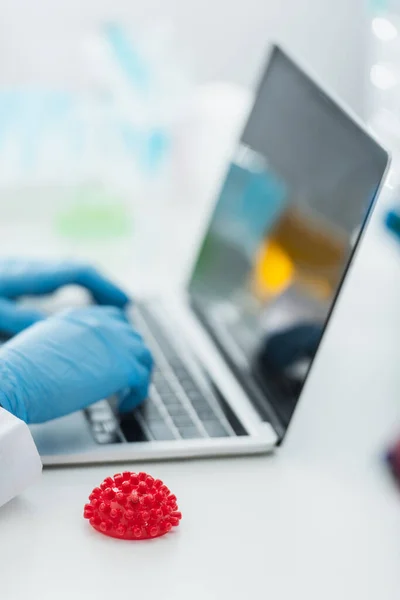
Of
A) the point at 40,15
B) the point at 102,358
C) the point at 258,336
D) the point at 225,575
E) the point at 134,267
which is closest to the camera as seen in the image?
the point at 225,575

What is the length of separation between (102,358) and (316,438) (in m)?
0.21

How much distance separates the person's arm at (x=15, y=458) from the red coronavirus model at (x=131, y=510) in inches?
1.9

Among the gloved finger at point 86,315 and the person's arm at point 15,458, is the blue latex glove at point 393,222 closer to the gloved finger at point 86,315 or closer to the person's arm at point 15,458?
the gloved finger at point 86,315

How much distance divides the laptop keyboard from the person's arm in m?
0.10

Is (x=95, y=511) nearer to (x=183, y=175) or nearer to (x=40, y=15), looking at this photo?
(x=183, y=175)

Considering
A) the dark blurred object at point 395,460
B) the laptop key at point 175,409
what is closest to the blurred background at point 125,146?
the laptop key at point 175,409

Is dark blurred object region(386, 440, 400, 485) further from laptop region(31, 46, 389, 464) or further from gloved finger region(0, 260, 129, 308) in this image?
gloved finger region(0, 260, 129, 308)

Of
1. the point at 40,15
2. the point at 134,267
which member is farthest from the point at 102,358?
the point at 40,15

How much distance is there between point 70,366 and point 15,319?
0.20m

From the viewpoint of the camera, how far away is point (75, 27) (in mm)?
1761

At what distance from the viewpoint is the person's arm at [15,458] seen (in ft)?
2.35

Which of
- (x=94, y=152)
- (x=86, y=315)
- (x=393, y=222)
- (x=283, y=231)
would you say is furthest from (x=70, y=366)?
(x=94, y=152)

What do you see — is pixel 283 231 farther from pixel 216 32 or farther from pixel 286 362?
pixel 216 32

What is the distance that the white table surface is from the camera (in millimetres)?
677
